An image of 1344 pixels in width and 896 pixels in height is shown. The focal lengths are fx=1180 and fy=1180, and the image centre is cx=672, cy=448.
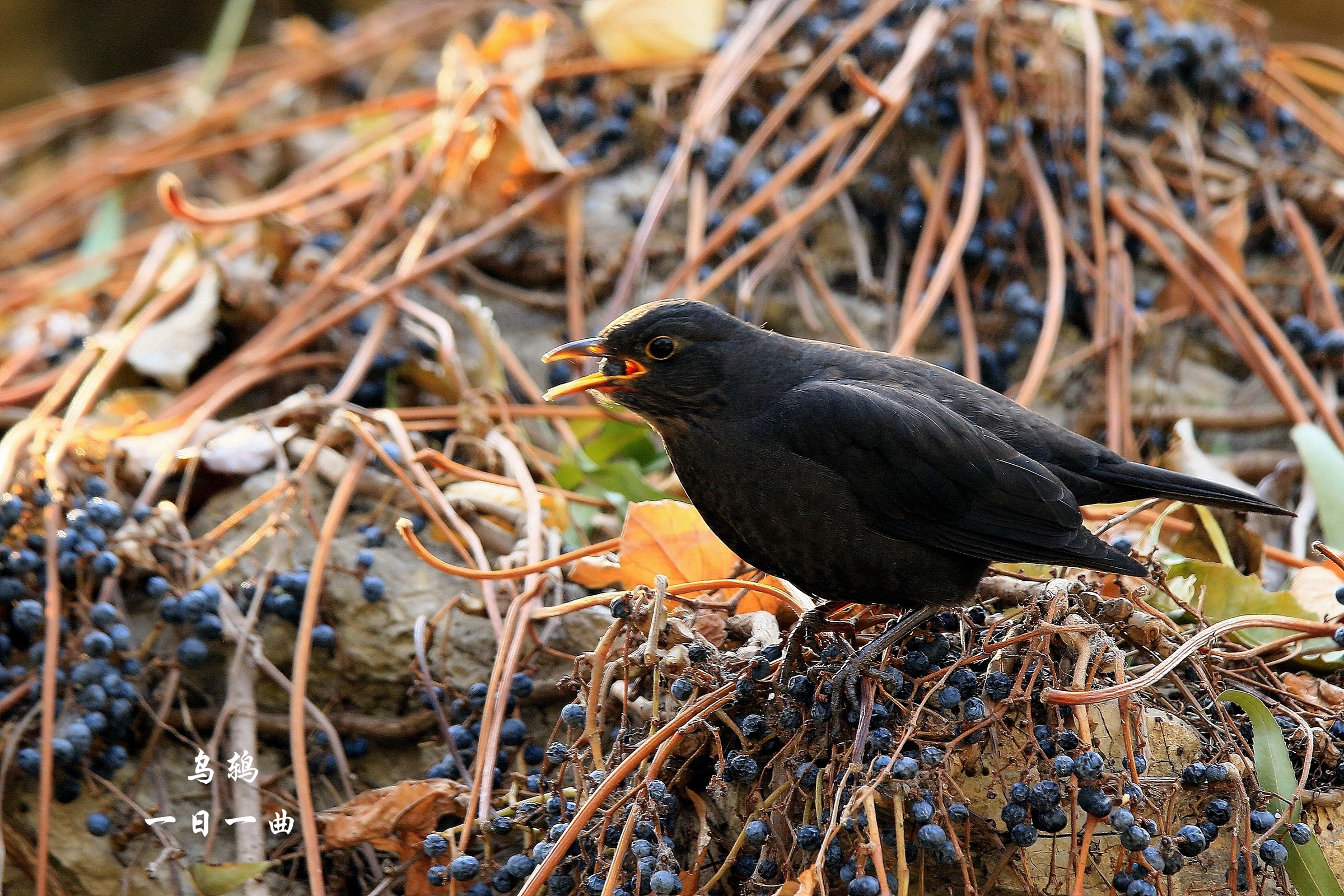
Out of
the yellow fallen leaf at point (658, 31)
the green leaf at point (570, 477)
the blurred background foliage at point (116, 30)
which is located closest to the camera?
the green leaf at point (570, 477)

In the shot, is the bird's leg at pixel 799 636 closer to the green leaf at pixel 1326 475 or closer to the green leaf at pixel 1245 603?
the green leaf at pixel 1245 603

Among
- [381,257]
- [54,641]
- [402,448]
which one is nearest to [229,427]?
[402,448]

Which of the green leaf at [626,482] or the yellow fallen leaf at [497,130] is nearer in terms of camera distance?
the green leaf at [626,482]

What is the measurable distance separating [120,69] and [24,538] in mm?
5930

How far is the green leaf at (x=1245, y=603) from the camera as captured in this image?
2643 mm

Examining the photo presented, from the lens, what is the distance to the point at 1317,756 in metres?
2.32

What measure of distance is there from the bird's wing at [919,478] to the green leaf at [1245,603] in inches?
15.9

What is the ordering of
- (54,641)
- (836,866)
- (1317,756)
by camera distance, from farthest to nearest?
(54,641), (1317,756), (836,866)

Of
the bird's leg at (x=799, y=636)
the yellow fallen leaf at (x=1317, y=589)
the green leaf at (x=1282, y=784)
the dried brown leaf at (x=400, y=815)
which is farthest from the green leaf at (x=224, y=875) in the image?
the yellow fallen leaf at (x=1317, y=589)

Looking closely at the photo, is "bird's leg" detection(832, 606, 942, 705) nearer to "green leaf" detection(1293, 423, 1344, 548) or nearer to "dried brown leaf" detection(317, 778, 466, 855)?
"dried brown leaf" detection(317, 778, 466, 855)

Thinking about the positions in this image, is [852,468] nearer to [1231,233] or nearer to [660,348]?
[660,348]

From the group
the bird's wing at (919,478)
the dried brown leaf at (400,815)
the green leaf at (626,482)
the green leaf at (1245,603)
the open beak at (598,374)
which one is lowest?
the dried brown leaf at (400,815)

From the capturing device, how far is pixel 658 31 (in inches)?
182

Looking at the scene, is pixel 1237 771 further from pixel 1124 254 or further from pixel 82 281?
pixel 82 281
